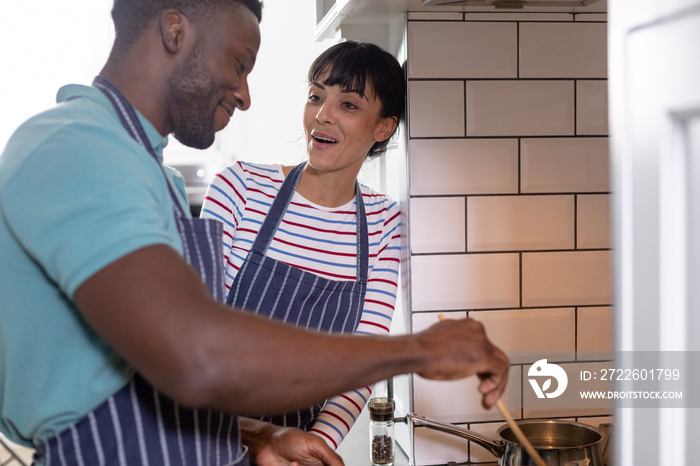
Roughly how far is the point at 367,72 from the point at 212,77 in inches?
29.7

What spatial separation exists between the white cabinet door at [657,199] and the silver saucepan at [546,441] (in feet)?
2.21

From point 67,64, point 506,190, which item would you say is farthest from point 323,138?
point 67,64

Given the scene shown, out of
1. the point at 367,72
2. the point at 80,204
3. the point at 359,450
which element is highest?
the point at 367,72

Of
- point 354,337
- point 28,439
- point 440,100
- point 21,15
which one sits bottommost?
point 28,439

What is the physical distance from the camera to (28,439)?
0.71m

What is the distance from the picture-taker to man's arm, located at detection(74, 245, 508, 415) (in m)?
0.50

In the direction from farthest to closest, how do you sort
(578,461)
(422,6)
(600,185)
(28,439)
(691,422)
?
1. (600,185)
2. (422,6)
3. (578,461)
4. (28,439)
5. (691,422)

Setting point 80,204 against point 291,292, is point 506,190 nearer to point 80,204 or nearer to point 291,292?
point 291,292

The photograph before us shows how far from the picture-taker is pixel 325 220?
1.43 metres

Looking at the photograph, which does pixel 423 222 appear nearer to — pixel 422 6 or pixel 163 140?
pixel 422 6

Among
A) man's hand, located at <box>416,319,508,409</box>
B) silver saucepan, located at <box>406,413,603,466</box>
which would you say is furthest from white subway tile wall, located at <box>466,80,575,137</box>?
man's hand, located at <box>416,319,508,409</box>

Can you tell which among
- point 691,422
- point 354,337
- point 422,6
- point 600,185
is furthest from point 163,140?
point 600,185

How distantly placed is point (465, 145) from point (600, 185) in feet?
1.00

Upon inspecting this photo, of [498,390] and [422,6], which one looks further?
[422,6]
